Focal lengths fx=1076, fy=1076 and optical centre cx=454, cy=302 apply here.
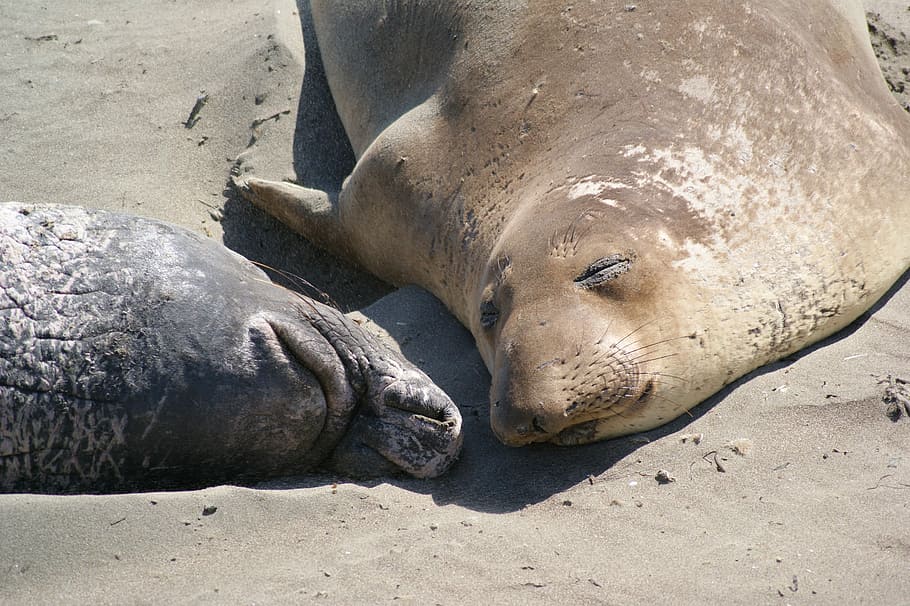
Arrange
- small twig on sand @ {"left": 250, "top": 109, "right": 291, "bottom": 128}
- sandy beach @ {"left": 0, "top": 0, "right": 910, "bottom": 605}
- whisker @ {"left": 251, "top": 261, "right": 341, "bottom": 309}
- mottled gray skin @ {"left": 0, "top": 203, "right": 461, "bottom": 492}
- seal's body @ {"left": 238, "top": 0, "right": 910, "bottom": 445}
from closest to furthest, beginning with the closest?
1. sandy beach @ {"left": 0, "top": 0, "right": 910, "bottom": 605}
2. mottled gray skin @ {"left": 0, "top": 203, "right": 461, "bottom": 492}
3. seal's body @ {"left": 238, "top": 0, "right": 910, "bottom": 445}
4. whisker @ {"left": 251, "top": 261, "right": 341, "bottom": 309}
5. small twig on sand @ {"left": 250, "top": 109, "right": 291, "bottom": 128}

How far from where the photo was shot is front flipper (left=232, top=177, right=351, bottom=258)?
471cm

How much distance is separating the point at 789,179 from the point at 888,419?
0.86m

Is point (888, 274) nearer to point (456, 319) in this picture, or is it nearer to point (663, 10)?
point (663, 10)

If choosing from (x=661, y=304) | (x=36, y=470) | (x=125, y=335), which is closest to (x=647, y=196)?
(x=661, y=304)

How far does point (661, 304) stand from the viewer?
3.09 m

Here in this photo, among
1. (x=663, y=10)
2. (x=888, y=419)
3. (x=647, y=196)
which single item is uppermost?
(x=663, y=10)

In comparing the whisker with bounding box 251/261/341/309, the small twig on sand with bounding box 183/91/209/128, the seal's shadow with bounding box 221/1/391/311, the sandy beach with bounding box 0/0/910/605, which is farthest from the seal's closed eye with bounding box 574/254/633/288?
the small twig on sand with bounding box 183/91/209/128

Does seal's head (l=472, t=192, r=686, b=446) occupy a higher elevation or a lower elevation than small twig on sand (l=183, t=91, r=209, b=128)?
lower

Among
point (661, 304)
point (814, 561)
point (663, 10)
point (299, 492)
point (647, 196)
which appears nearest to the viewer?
point (814, 561)

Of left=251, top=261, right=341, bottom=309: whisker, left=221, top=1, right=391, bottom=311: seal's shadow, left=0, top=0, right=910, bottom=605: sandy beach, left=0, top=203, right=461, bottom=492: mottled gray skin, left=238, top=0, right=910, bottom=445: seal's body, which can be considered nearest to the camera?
left=0, top=0, right=910, bottom=605: sandy beach

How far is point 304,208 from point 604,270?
6.55 ft

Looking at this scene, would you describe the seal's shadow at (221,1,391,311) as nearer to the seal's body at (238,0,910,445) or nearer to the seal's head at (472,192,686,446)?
the seal's body at (238,0,910,445)

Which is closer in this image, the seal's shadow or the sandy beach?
the sandy beach

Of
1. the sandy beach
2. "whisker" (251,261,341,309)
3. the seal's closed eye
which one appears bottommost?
the sandy beach
